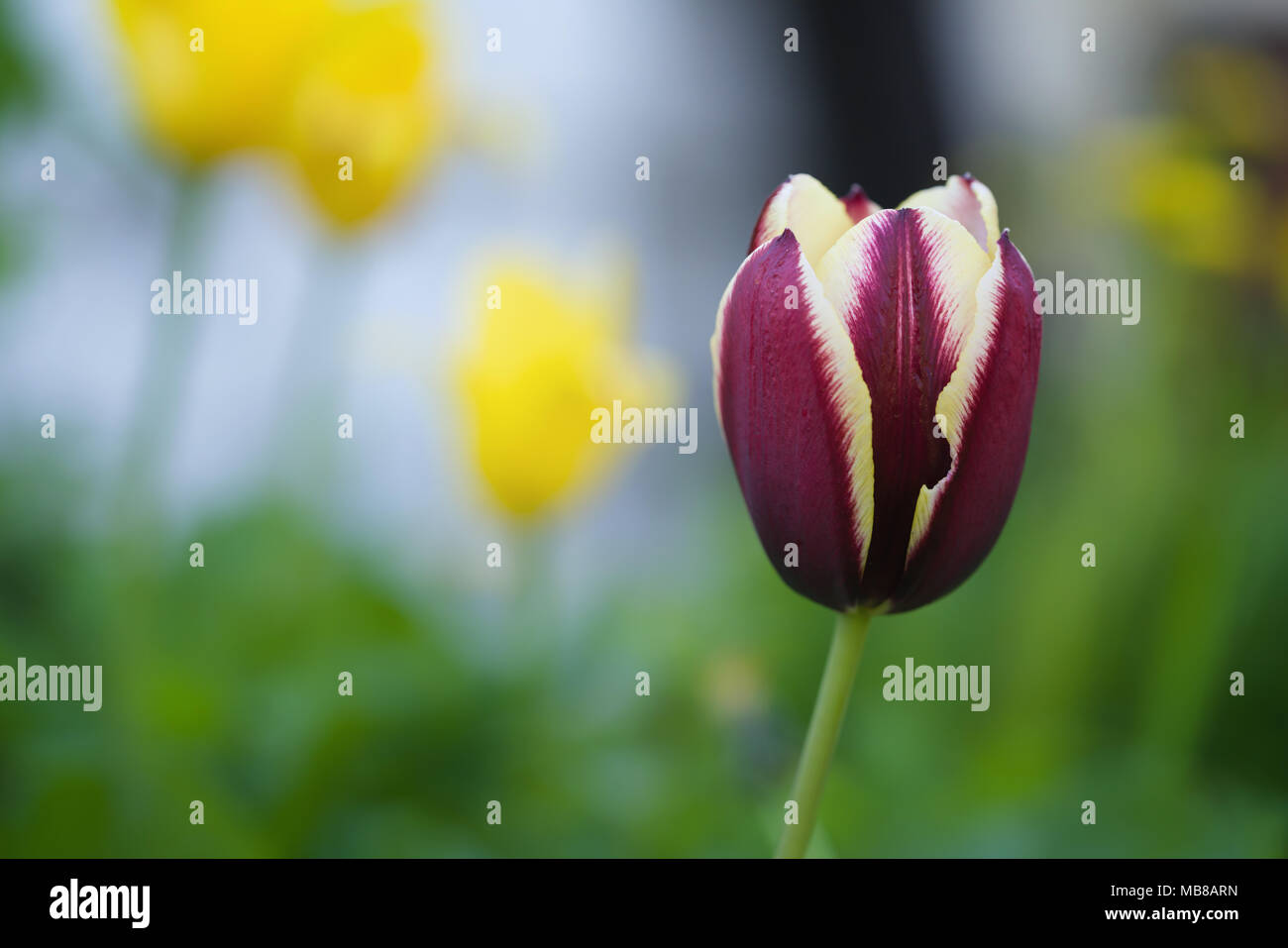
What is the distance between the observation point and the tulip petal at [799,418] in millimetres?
295

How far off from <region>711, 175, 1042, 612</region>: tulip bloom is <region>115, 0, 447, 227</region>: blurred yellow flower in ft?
1.10

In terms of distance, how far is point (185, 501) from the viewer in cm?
78

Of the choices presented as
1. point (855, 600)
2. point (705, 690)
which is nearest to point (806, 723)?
point (705, 690)

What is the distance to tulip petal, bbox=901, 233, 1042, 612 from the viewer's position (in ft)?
0.96

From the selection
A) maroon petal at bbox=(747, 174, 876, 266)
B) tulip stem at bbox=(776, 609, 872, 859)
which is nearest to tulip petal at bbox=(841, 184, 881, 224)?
maroon petal at bbox=(747, 174, 876, 266)

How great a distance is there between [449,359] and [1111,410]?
496 millimetres

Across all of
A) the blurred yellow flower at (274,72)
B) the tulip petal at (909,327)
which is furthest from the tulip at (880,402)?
the blurred yellow flower at (274,72)

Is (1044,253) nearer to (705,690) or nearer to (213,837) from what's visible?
(705,690)

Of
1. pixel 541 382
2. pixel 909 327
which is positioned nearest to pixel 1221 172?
pixel 541 382

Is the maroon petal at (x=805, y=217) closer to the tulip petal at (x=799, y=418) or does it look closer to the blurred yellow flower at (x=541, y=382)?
the tulip petal at (x=799, y=418)

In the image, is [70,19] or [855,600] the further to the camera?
[70,19]

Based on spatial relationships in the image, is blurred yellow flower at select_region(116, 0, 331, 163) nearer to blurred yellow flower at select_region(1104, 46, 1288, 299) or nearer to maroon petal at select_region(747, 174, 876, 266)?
maroon petal at select_region(747, 174, 876, 266)
